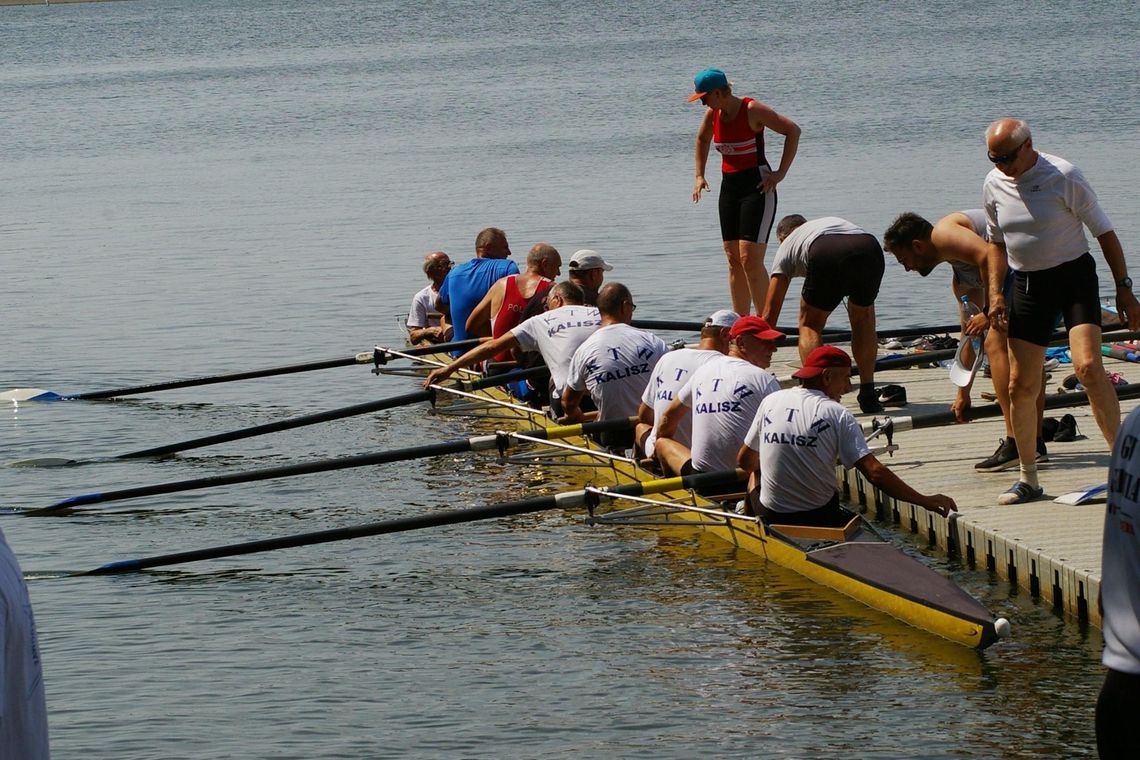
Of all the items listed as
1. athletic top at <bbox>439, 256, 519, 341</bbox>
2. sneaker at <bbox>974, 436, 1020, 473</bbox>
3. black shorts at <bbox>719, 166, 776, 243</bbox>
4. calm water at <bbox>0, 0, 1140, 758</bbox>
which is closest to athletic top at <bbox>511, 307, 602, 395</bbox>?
calm water at <bbox>0, 0, 1140, 758</bbox>

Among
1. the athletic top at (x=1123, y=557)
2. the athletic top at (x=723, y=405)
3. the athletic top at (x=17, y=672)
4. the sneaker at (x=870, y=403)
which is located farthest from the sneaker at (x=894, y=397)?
the athletic top at (x=17, y=672)

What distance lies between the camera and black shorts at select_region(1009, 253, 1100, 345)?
8.61 m

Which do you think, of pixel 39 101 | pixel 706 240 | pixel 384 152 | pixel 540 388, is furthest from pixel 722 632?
pixel 39 101

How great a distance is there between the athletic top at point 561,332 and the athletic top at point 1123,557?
8089 millimetres

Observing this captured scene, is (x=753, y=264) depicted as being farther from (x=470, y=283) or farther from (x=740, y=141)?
(x=470, y=283)

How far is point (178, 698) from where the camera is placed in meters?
8.39

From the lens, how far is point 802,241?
11.5m

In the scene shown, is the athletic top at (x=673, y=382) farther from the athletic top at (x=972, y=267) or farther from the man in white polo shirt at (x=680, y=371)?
the athletic top at (x=972, y=267)

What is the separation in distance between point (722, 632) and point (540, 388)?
5.23 meters

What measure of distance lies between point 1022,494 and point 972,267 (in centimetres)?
172

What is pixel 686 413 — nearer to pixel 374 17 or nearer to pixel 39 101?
pixel 39 101

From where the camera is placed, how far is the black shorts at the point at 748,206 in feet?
43.4

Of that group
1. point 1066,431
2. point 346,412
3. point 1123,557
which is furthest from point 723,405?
point 1123,557

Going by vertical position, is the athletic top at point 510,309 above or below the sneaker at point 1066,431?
above
